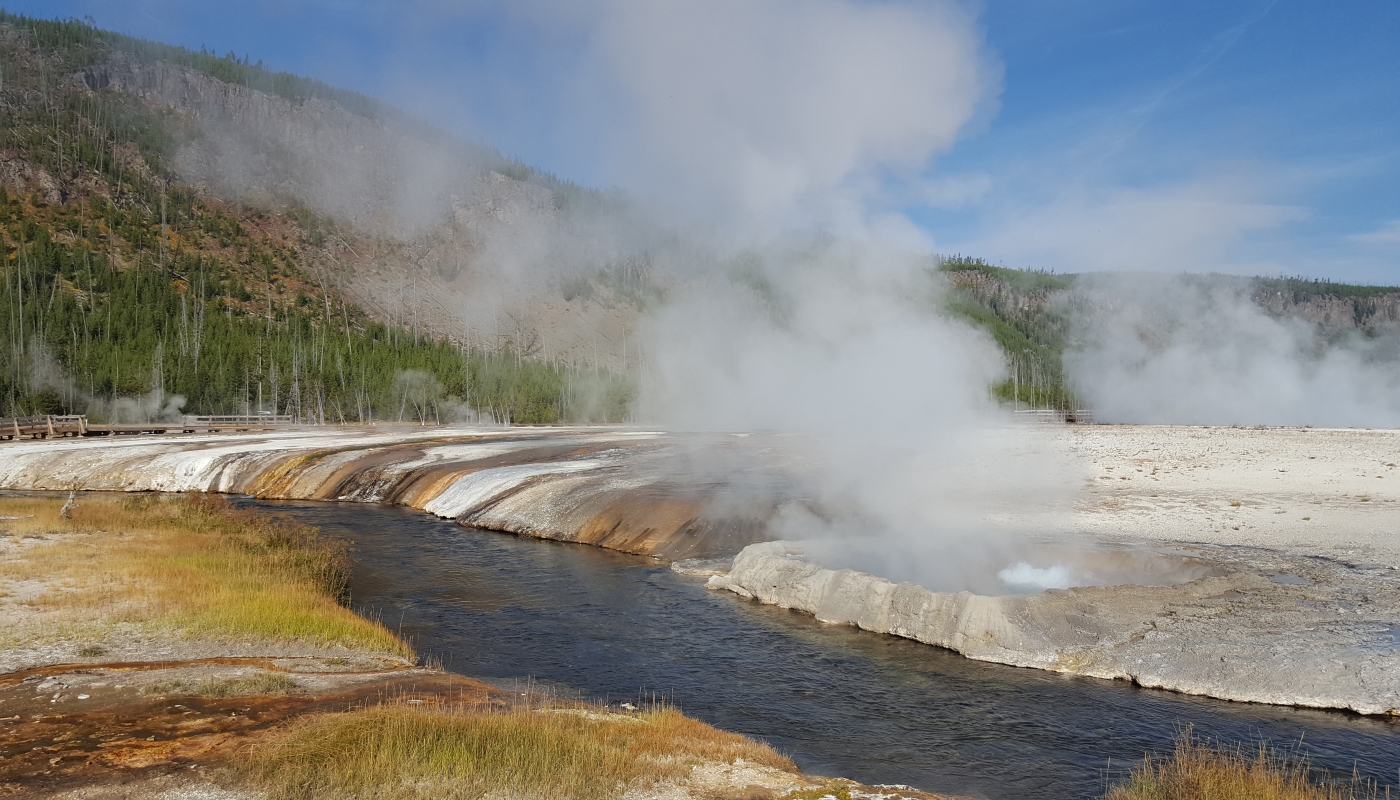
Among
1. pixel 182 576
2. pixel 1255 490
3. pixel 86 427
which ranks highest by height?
pixel 86 427

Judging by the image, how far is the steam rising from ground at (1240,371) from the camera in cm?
5534

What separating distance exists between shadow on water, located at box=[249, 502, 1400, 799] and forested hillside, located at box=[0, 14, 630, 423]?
79995mm

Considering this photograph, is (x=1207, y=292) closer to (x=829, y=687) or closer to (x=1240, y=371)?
(x=1240, y=371)

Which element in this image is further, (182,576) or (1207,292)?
(1207,292)

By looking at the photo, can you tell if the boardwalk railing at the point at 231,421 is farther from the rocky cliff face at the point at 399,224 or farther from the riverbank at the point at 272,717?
the rocky cliff face at the point at 399,224

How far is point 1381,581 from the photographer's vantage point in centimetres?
1617

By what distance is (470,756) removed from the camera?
777 cm

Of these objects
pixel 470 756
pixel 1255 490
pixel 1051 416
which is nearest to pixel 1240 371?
pixel 1051 416

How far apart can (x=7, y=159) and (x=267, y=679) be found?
17109cm

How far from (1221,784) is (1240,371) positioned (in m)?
62.4

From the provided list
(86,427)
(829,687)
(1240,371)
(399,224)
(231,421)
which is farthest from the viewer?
(399,224)

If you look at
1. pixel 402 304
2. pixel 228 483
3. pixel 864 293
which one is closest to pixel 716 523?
pixel 864 293

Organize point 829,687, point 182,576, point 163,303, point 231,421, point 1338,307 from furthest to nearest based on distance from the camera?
point 1338,307 → point 163,303 → point 231,421 → point 182,576 → point 829,687

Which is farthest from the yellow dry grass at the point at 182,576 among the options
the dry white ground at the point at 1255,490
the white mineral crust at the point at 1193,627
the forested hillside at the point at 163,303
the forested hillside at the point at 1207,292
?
the forested hillside at the point at 163,303
